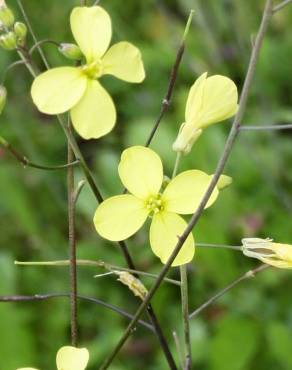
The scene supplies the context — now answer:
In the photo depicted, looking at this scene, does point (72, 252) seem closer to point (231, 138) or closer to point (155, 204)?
point (155, 204)

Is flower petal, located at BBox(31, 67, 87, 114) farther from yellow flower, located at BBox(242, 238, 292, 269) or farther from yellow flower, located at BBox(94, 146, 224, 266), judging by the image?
yellow flower, located at BBox(242, 238, 292, 269)

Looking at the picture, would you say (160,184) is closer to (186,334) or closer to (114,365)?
(186,334)

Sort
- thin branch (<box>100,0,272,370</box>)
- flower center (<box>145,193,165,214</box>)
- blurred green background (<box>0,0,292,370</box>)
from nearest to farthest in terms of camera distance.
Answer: thin branch (<box>100,0,272,370</box>)
flower center (<box>145,193,165,214</box>)
blurred green background (<box>0,0,292,370</box>)

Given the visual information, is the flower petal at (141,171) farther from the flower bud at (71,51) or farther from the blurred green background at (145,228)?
the blurred green background at (145,228)

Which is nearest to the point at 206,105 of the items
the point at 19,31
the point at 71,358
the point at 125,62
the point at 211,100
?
the point at 211,100

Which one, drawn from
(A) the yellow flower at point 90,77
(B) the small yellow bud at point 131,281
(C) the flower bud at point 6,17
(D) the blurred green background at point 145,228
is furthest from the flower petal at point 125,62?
(D) the blurred green background at point 145,228

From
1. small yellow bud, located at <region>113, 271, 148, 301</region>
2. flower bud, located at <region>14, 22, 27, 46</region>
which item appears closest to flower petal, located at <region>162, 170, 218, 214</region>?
small yellow bud, located at <region>113, 271, 148, 301</region>
